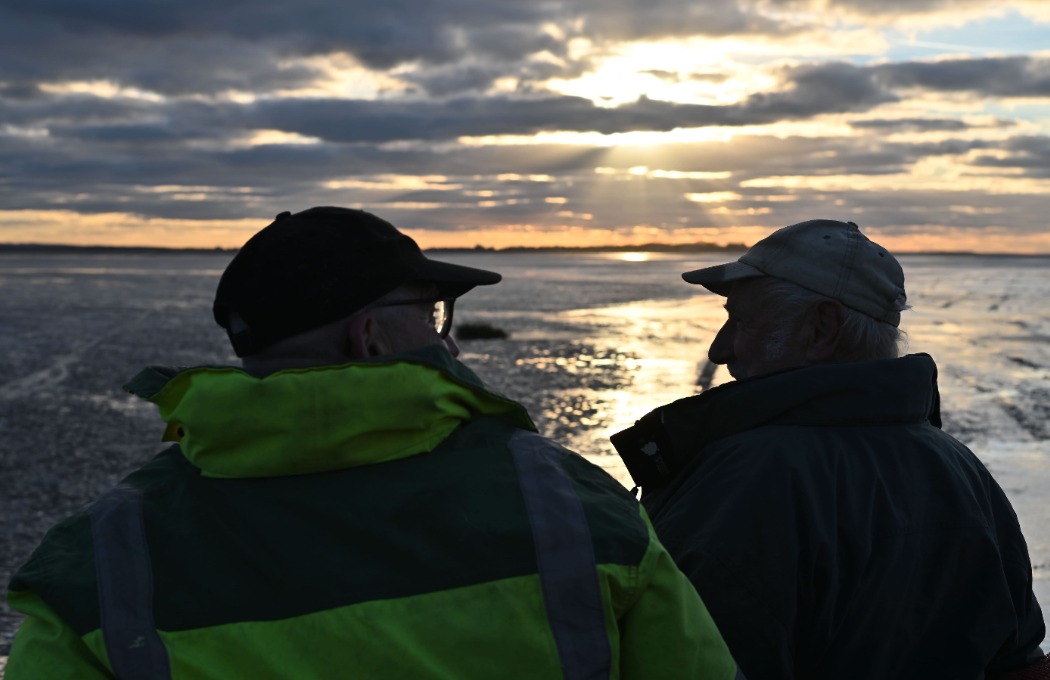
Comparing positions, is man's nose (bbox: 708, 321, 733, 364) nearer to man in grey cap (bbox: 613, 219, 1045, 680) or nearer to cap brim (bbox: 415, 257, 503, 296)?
man in grey cap (bbox: 613, 219, 1045, 680)

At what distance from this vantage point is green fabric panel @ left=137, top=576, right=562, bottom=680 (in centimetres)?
158

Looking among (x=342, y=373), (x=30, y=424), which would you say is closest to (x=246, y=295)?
(x=342, y=373)

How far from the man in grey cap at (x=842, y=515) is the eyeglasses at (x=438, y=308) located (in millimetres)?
724

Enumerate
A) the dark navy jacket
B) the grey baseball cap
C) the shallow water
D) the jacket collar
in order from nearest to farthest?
the dark navy jacket → the jacket collar → the grey baseball cap → the shallow water

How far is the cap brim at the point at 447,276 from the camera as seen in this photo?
1994 mm

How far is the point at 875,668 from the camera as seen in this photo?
2.61 metres

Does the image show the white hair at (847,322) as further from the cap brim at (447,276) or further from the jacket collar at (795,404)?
the cap brim at (447,276)

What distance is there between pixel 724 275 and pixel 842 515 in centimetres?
83

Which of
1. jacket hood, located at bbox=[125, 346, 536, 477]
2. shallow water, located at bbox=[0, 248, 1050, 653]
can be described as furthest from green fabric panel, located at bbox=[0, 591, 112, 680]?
shallow water, located at bbox=[0, 248, 1050, 653]

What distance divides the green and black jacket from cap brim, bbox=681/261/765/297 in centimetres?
148

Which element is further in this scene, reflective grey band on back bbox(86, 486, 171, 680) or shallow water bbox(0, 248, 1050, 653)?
shallow water bbox(0, 248, 1050, 653)

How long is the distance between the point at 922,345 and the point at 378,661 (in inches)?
1006

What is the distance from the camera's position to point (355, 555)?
1630 mm

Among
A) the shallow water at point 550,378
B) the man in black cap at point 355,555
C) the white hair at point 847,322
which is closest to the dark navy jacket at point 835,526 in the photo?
the white hair at point 847,322
